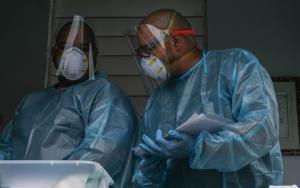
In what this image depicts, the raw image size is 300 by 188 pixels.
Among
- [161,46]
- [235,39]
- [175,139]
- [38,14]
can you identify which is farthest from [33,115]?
[235,39]

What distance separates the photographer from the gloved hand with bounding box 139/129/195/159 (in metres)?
1.45

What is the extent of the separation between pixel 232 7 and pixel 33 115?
4.61ft

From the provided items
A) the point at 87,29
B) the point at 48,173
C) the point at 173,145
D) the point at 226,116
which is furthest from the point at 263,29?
the point at 48,173

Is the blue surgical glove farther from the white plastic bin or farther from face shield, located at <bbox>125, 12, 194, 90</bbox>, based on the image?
the white plastic bin

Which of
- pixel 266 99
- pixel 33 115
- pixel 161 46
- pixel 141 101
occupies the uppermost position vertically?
pixel 161 46

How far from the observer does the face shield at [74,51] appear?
1.94 m

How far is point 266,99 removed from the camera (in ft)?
4.87

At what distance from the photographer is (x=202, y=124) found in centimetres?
138

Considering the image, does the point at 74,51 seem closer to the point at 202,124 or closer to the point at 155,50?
the point at 155,50

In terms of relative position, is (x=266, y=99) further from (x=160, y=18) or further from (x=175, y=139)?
(x=160, y=18)

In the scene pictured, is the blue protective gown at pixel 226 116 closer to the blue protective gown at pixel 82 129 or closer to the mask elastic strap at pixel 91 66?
the blue protective gown at pixel 82 129

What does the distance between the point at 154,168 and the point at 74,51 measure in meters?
0.63

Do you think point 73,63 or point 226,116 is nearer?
point 226,116

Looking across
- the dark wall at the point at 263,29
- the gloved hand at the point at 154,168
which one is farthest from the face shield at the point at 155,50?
the dark wall at the point at 263,29
